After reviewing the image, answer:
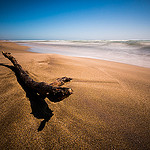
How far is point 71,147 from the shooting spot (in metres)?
0.95

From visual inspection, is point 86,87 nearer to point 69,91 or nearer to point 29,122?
point 69,91

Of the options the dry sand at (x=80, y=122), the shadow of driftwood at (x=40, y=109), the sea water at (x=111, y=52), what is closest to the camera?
the dry sand at (x=80, y=122)

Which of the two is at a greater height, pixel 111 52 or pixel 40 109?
pixel 40 109

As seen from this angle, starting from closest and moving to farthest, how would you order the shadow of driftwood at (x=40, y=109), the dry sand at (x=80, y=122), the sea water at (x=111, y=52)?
the dry sand at (x=80, y=122)
the shadow of driftwood at (x=40, y=109)
the sea water at (x=111, y=52)

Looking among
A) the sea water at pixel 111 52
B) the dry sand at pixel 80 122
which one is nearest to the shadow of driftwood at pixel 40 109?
the dry sand at pixel 80 122

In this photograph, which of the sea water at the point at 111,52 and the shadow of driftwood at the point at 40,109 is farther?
the sea water at the point at 111,52

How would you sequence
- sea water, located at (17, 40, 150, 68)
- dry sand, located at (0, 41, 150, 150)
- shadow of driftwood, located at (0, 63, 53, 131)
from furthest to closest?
sea water, located at (17, 40, 150, 68)
shadow of driftwood, located at (0, 63, 53, 131)
dry sand, located at (0, 41, 150, 150)

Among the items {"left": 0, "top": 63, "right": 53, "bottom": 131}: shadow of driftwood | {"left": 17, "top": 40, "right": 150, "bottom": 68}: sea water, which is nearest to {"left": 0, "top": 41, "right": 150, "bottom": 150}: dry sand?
{"left": 0, "top": 63, "right": 53, "bottom": 131}: shadow of driftwood

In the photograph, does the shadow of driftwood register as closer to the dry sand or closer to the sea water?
the dry sand

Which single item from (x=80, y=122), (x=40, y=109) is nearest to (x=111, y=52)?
(x=80, y=122)

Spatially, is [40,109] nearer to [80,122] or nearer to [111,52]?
[80,122]

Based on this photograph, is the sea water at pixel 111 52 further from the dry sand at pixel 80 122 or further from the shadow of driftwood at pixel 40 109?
the shadow of driftwood at pixel 40 109

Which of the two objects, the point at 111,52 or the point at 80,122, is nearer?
the point at 80,122

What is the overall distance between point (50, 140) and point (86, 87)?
1.36 meters
